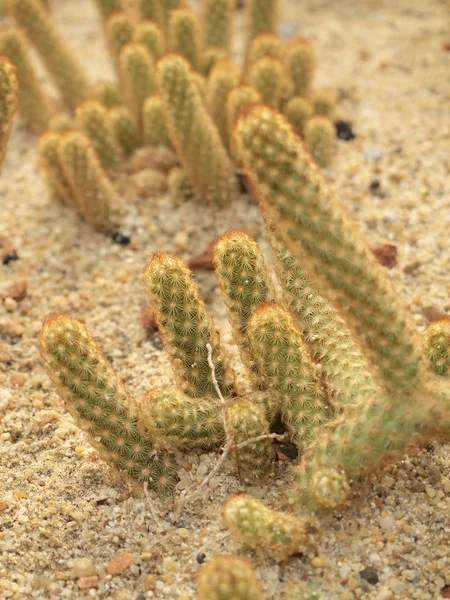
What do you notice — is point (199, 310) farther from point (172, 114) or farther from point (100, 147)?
point (100, 147)

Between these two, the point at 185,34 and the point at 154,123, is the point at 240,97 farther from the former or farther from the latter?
the point at 185,34

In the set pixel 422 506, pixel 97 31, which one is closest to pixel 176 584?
pixel 422 506

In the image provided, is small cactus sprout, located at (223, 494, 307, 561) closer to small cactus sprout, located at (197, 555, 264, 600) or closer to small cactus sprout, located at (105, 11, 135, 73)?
small cactus sprout, located at (197, 555, 264, 600)

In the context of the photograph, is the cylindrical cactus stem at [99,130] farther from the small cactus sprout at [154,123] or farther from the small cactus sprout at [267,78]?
the small cactus sprout at [267,78]

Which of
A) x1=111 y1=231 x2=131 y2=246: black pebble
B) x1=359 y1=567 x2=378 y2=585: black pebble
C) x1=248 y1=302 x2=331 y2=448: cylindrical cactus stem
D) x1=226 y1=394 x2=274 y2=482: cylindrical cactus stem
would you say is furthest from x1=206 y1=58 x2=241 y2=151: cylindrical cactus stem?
x1=359 y1=567 x2=378 y2=585: black pebble

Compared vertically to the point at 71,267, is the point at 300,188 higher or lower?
higher
